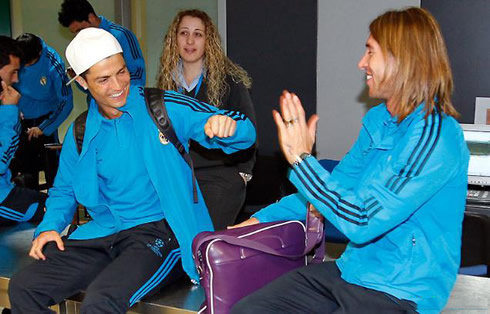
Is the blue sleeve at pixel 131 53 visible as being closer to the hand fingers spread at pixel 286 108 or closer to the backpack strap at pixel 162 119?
the backpack strap at pixel 162 119

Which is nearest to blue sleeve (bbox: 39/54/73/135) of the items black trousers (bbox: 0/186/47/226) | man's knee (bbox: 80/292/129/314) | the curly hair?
black trousers (bbox: 0/186/47/226)

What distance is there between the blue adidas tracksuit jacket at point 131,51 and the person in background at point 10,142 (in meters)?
0.97

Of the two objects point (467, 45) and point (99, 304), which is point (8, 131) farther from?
point (467, 45)

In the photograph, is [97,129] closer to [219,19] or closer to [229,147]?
[229,147]

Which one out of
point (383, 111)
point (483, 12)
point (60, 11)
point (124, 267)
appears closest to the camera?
point (383, 111)

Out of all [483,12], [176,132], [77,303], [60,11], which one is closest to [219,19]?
[60,11]

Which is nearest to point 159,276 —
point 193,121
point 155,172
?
point 155,172

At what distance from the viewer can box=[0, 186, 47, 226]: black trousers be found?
12.3ft

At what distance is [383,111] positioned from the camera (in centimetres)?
187

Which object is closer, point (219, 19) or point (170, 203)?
point (170, 203)

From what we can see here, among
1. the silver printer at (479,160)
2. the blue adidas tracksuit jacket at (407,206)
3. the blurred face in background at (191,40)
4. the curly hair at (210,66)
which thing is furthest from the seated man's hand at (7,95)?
the silver printer at (479,160)

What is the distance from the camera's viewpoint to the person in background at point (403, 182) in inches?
62.5

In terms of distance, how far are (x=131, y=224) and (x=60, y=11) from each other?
3218mm

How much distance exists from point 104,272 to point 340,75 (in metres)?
3.00
